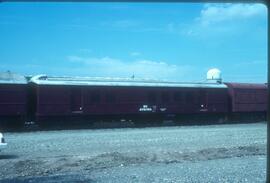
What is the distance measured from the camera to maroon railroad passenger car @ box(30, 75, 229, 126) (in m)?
26.4

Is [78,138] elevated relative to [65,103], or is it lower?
lower

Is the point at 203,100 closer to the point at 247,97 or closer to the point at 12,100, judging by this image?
the point at 247,97

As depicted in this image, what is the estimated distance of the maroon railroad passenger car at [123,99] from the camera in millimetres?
26422

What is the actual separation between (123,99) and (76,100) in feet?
11.5

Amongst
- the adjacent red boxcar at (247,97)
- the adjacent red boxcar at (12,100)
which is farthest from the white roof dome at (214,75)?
the adjacent red boxcar at (12,100)

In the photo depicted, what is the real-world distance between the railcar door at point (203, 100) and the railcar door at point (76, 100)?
33.8 ft

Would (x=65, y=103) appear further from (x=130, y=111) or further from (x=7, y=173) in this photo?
(x=7, y=173)

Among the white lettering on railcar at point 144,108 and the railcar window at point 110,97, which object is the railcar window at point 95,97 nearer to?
the railcar window at point 110,97

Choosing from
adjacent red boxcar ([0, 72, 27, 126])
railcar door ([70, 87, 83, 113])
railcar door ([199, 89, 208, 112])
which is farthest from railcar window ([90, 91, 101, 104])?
railcar door ([199, 89, 208, 112])

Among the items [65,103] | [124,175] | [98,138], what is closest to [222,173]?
[124,175]

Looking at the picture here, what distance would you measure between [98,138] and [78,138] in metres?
1.02

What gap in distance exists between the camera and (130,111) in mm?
29078

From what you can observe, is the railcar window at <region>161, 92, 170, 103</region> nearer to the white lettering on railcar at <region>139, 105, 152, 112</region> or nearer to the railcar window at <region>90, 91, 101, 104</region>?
the white lettering on railcar at <region>139, 105, 152, 112</region>

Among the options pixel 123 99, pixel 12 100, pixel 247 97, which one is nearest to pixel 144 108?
pixel 123 99
